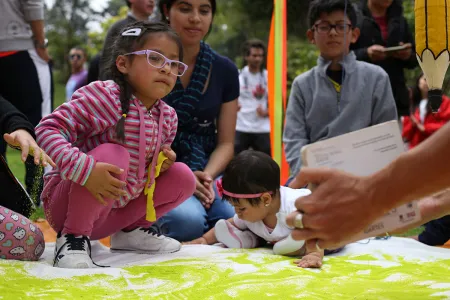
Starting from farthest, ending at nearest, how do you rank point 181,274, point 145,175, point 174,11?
point 174,11 → point 145,175 → point 181,274

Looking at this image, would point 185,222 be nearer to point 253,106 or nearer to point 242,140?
point 242,140

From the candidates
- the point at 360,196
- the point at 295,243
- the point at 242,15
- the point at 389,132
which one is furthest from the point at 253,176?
the point at 242,15

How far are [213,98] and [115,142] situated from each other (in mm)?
735

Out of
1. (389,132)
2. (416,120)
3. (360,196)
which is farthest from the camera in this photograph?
(416,120)

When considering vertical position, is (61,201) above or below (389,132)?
below

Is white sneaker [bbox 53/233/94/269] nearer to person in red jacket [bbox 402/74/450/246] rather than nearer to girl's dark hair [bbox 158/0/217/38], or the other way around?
girl's dark hair [bbox 158/0/217/38]

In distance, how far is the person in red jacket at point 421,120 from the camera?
4.88 m

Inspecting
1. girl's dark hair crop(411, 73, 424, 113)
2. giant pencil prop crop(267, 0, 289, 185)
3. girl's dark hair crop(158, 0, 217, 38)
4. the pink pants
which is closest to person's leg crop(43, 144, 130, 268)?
the pink pants

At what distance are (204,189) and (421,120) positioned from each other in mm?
3148

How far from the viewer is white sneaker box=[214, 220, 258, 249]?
2150 millimetres

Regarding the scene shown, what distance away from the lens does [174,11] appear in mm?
2500

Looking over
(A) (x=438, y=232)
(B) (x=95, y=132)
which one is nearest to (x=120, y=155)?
(B) (x=95, y=132)

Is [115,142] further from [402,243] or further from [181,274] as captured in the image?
[402,243]

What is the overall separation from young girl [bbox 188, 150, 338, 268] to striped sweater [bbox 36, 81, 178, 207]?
0.27 metres
